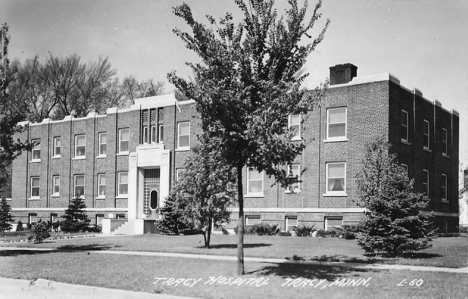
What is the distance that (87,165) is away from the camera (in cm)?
4362

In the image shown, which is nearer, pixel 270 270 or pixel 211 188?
pixel 270 270

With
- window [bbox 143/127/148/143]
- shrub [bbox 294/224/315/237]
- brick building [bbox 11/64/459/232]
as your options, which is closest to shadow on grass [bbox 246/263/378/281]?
brick building [bbox 11/64/459/232]

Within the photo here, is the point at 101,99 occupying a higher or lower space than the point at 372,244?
higher

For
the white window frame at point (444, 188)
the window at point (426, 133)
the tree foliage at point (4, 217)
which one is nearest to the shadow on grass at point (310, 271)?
the window at point (426, 133)

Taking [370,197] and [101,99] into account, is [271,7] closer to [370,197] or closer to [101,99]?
[370,197]

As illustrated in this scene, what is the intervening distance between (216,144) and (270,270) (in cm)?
364

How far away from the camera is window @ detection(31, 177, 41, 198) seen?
47.6 meters

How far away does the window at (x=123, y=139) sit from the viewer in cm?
4125

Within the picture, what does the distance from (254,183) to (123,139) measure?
12344mm

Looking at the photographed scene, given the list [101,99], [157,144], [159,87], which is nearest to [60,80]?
[101,99]

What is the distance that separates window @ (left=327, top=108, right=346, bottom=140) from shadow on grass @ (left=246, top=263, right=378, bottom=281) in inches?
633

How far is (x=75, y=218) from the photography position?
39312 millimetres

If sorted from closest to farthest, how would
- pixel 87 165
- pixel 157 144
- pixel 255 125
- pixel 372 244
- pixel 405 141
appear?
pixel 255 125 → pixel 372 244 → pixel 405 141 → pixel 157 144 → pixel 87 165

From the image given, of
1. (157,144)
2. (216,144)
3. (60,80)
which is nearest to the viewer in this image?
(216,144)
